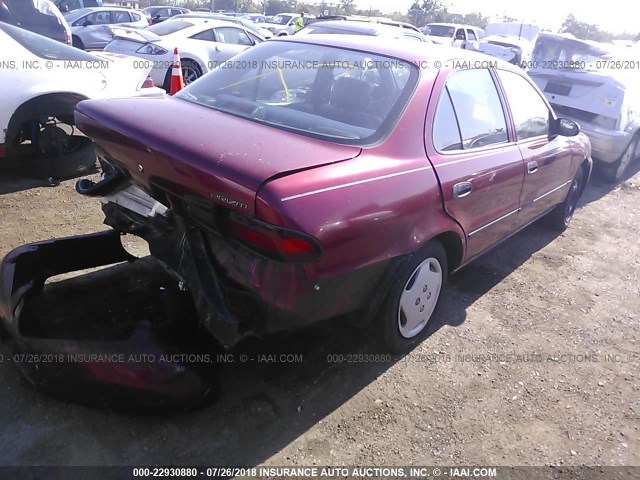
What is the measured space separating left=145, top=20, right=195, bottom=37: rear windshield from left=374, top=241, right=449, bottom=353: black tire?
8411 millimetres

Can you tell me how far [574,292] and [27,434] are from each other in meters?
3.88

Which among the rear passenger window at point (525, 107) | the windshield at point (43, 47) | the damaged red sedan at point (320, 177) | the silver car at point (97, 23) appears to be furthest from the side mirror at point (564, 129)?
the silver car at point (97, 23)

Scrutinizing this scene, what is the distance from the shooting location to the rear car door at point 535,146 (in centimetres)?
378

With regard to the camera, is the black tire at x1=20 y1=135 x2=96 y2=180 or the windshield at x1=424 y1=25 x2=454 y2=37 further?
the windshield at x1=424 y1=25 x2=454 y2=37

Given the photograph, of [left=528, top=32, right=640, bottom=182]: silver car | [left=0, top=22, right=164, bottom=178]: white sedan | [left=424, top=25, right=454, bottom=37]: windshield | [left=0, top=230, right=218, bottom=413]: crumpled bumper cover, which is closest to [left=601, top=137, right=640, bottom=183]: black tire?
[left=528, top=32, right=640, bottom=182]: silver car

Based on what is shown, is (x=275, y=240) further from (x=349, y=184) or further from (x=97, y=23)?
(x=97, y=23)

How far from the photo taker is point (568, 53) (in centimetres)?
813

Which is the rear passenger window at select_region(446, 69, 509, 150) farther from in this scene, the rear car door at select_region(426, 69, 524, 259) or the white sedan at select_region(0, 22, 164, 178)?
the white sedan at select_region(0, 22, 164, 178)

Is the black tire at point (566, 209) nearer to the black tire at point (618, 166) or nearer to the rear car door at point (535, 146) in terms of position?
the rear car door at point (535, 146)

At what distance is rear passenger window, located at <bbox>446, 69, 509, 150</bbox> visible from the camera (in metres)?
3.14

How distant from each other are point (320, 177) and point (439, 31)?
20355 millimetres

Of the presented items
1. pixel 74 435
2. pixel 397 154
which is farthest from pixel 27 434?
pixel 397 154

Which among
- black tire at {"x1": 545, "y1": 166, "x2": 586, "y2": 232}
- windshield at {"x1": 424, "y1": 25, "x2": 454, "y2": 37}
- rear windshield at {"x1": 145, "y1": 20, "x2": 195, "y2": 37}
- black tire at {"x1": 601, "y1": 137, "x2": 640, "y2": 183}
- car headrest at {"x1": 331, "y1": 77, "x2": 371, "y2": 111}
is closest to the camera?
car headrest at {"x1": 331, "y1": 77, "x2": 371, "y2": 111}

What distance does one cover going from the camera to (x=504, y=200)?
11.7 feet
